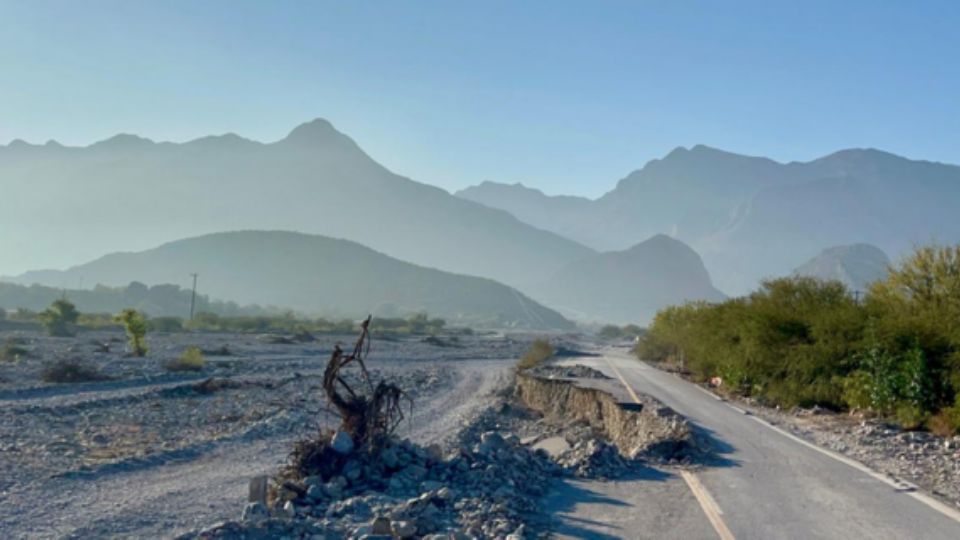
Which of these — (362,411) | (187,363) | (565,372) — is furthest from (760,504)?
(187,363)

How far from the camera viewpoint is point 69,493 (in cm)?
1444

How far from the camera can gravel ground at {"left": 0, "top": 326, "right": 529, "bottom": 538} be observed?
13.1 m

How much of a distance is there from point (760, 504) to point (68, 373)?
103 feet

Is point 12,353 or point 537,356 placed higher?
point 537,356

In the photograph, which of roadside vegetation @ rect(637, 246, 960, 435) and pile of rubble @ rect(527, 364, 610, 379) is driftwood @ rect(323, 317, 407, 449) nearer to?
roadside vegetation @ rect(637, 246, 960, 435)

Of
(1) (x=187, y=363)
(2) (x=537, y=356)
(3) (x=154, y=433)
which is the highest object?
(2) (x=537, y=356)

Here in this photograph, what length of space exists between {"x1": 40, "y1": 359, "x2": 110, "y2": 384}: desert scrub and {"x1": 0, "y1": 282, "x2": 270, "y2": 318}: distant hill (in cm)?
11932

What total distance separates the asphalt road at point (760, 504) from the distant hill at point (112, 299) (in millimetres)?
147644

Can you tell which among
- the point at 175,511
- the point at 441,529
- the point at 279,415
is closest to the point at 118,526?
the point at 175,511

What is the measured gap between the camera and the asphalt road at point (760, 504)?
11188 mm

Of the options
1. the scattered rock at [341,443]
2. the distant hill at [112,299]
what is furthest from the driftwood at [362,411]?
the distant hill at [112,299]

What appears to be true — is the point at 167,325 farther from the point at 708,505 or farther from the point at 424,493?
the point at 708,505

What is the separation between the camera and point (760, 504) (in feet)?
42.0

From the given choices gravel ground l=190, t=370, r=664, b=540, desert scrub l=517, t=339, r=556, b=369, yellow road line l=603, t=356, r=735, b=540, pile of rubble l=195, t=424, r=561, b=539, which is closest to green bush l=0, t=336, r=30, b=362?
desert scrub l=517, t=339, r=556, b=369
